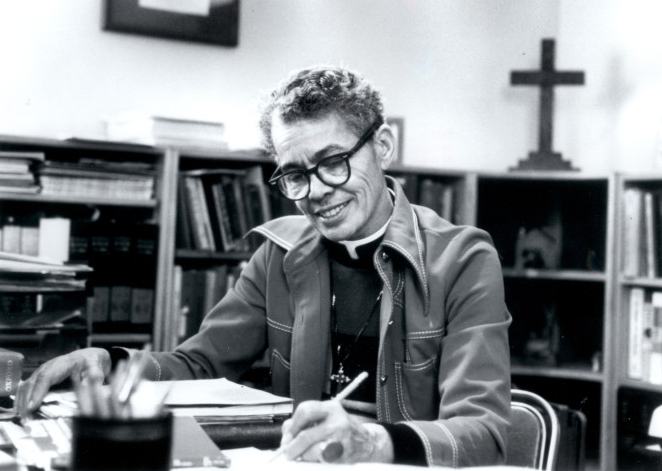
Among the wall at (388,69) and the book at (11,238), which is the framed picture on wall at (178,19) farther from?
the book at (11,238)

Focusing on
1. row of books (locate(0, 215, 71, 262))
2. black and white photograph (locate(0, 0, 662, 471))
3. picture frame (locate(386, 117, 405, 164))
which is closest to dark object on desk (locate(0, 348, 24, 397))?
black and white photograph (locate(0, 0, 662, 471))

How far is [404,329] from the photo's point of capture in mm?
1627

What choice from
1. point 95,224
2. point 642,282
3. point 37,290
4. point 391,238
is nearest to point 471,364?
point 391,238

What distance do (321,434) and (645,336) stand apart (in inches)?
97.8

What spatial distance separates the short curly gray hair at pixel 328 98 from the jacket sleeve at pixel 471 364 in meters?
0.29

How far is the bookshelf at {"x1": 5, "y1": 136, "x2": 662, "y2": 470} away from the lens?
297cm

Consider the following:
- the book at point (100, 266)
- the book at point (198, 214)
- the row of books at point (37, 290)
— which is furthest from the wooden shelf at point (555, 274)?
the row of books at point (37, 290)

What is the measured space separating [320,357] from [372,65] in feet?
7.44

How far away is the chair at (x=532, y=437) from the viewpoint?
1.41 m

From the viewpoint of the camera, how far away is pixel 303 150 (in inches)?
64.2

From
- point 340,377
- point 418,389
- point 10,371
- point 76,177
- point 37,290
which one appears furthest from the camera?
point 76,177

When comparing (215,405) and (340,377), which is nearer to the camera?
(215,405)

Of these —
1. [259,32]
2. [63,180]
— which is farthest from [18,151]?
[259,32]

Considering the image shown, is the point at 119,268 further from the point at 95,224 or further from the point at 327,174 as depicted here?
the point at 327,174
